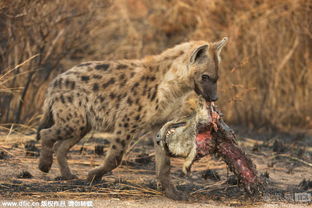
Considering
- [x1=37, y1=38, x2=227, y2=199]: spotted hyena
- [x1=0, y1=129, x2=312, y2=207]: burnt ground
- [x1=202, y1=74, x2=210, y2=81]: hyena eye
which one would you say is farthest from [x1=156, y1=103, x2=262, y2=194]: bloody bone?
[x1=202, y1=74, x2=210, y2=81]: hyena eye

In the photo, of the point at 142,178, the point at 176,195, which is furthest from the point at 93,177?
the point at 176,195

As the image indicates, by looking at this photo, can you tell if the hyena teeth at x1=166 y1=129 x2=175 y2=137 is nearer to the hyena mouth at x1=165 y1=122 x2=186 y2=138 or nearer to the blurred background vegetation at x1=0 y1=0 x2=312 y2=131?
the hyena mouth at x1=165 y1=122 x2=186 y2=138

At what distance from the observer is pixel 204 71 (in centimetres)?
490

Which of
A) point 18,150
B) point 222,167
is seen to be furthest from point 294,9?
point 18,150

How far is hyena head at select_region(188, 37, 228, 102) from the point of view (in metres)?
4.87

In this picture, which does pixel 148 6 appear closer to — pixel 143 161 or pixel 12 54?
pixel 12 54

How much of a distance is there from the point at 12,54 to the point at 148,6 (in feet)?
12.3

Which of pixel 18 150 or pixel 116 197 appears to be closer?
pixel 116 197

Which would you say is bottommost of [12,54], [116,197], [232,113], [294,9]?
[116,197]

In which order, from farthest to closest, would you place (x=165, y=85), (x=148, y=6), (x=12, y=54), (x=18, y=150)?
1. (x=148, y=6)
2. (x=12, y=54)
3. (x=18, y=150)
4. (x=165, y=85)

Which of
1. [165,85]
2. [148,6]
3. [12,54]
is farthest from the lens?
[148,6]

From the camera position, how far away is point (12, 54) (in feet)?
23.5

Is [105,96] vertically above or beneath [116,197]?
above

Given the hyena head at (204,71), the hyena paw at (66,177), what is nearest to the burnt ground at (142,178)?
the hyena paw at (66,177)
